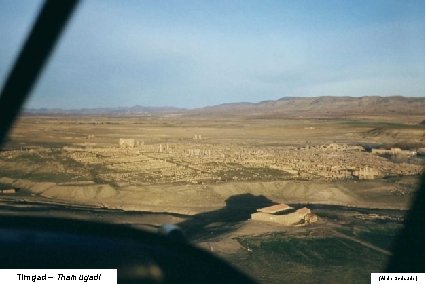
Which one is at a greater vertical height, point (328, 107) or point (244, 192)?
point (328, 107)

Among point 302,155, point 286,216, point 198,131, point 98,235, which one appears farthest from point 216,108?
A: point 98,235

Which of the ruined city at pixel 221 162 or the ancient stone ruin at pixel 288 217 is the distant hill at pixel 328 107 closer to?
the ruined city at pixel 221 162

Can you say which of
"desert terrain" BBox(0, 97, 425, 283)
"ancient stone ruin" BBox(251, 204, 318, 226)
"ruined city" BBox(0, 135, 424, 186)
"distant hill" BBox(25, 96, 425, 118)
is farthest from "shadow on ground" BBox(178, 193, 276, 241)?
"distant hill" BBox(25, 96, 425, 118)

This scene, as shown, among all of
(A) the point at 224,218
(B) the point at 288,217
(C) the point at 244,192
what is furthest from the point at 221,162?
(B) the point at 288,217

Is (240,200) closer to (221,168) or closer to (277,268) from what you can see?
(221,168)

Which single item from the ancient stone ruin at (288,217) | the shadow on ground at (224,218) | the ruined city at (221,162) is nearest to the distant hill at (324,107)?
the ruined city at (221,162)

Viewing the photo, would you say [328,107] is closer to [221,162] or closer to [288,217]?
[221,162]
